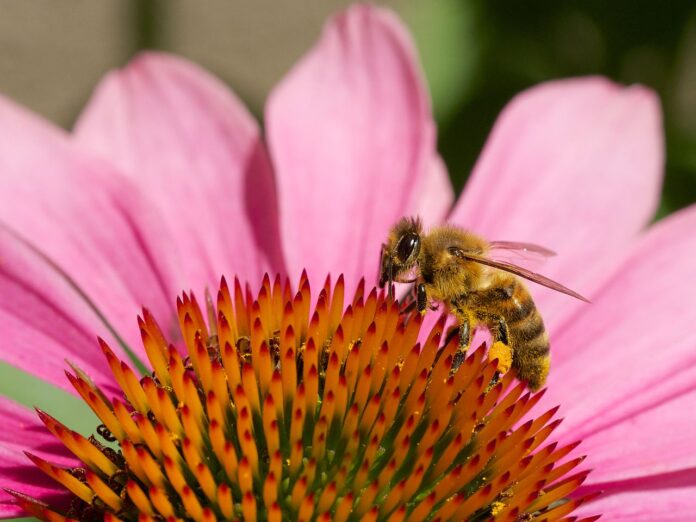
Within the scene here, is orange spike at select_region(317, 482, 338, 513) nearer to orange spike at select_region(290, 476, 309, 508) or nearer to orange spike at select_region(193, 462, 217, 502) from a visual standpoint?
orange spike at select_region(290, 476, 309, 508)

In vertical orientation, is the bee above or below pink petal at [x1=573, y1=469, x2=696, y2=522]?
above

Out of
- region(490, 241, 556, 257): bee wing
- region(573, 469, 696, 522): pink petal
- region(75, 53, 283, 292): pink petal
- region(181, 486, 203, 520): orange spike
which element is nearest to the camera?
region(181, 486, 203, 520): orange spike

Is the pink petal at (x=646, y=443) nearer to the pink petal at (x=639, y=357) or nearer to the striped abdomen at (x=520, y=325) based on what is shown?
the pink petal at (x=639, y=357)

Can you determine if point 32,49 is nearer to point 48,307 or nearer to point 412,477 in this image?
point 48,307

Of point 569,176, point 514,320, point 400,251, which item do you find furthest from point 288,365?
point 569,176

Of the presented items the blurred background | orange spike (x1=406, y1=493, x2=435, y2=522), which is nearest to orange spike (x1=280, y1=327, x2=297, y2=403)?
orange spike (x1=406, y1=493, x2=435, y2=522)

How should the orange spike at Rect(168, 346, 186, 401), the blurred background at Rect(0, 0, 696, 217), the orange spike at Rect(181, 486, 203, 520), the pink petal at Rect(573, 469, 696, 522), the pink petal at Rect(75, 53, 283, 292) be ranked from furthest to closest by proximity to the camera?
the blurred background at Rect(0, 0, 696, 217) → the pink petal at Rect(75, 53, 283, 292) → the pink petal at Rect(573, 469, 696, 522) → the orange spike at Rect(168, 346, 186, 401) → the orange spike at Rect(181, 486, 203, 520)
